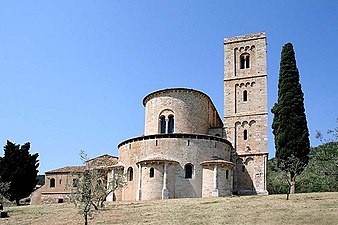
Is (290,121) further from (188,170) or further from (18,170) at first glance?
(18,170)

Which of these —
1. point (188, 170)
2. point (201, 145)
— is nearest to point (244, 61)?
point (201, 145)

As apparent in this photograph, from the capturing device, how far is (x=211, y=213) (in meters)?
32.0

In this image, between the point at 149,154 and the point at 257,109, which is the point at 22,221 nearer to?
the point at 149,154

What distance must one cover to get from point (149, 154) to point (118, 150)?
5.84m

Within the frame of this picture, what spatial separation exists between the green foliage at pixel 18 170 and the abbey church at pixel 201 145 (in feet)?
18.0


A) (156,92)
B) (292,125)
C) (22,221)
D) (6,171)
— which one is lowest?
(22,221)

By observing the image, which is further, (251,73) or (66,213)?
(251,73)

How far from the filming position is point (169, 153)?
46625 mm

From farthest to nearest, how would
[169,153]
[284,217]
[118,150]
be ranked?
[118,150] → [169,153] → [284,217]

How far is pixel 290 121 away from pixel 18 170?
33.7 m

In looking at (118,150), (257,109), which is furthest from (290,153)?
(118,150)

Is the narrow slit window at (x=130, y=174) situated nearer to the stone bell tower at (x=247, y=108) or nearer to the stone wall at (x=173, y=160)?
the stone wall at (x=173, y=160)

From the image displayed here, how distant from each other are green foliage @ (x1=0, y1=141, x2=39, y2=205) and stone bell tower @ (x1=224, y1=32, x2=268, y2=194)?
2566 centimetres

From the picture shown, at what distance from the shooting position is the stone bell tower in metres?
54.3
